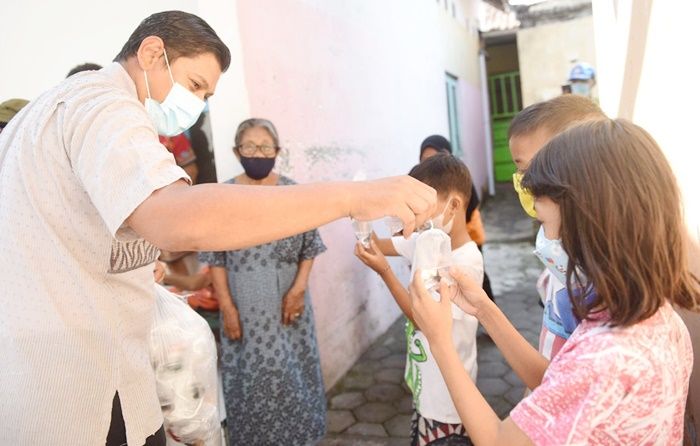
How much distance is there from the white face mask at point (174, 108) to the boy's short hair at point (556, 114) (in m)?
1.21

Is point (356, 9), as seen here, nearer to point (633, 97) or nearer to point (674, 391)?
point (633, 97)

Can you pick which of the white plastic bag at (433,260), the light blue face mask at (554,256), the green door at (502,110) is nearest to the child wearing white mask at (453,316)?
the white plastic bag at (433,260)

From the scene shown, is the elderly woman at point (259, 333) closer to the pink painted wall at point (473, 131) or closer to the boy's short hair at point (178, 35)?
the boy's short hair at point (178, 35)

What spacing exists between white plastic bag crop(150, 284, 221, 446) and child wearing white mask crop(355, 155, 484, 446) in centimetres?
70

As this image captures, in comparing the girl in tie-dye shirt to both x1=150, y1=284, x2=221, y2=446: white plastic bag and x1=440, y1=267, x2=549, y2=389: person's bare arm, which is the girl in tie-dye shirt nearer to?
x1=440, y1=267, x2=549, y2=389: person's bare arm

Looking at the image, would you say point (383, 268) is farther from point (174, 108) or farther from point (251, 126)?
point (251, 126)

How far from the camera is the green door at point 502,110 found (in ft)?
42.1

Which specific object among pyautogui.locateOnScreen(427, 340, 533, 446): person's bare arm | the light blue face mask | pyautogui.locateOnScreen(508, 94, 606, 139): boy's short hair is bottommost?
pyautogui.locateOnScreen(427, 340, 533, 446): person's bare arm

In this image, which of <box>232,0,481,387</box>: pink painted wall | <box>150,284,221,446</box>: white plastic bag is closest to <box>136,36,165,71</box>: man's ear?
<box>150,284,221,446</box>: white plastic bag

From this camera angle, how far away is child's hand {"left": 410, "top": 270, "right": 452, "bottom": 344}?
4.35 feet

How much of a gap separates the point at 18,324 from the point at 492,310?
121 cm

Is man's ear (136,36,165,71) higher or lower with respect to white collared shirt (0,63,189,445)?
higher

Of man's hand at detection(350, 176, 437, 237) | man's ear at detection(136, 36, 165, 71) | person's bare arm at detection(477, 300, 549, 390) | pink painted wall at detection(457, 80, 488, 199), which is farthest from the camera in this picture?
pink painted wall at detection(457, 80, 488, 199)

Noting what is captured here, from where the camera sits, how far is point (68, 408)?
114 cm
